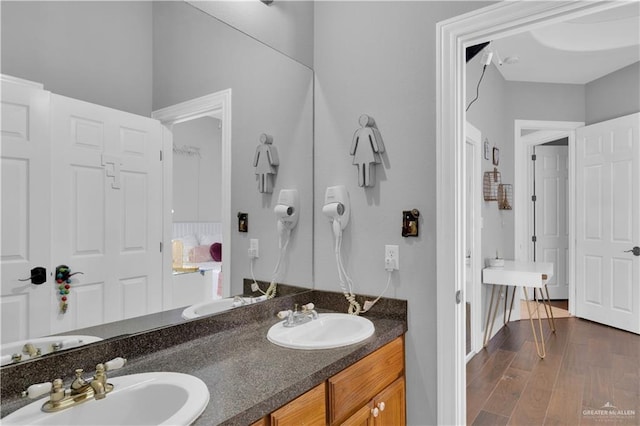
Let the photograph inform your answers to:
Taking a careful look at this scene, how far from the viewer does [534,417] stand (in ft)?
8.02

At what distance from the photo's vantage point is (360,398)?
4.88 feet

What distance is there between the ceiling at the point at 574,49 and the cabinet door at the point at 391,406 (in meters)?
3.19

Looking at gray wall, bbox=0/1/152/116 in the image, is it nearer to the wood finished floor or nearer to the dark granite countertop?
the dark granite countertop

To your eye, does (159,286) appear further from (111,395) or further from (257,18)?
(257,18)

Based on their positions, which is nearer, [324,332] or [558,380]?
[324,332]

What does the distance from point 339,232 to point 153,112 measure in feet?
3.38

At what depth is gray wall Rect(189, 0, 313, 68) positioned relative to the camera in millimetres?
1791

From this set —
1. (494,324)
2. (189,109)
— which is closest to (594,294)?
(494,324)

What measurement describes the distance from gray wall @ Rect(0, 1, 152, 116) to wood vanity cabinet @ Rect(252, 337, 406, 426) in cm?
112

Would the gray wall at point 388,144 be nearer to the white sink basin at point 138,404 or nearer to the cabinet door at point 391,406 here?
the cabinet door at point 391,406

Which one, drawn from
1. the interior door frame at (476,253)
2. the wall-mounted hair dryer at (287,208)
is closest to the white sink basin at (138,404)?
the wall-mounted hair dryer at (287,208)

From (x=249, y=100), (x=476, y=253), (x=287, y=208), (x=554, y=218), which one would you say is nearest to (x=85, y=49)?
(x=249, y=100)

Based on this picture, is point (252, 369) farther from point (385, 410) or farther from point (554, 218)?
point (554, 218)

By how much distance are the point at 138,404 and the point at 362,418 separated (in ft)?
2.68
